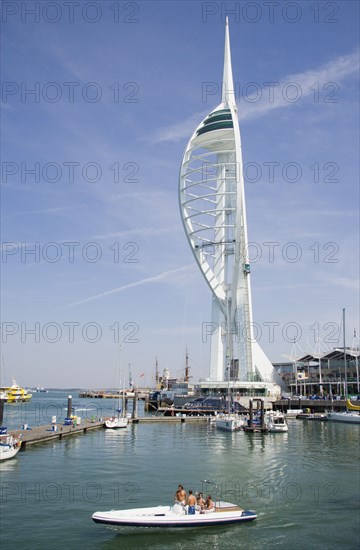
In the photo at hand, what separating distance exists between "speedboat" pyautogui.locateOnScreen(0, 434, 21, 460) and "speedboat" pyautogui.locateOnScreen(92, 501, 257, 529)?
18573 mm

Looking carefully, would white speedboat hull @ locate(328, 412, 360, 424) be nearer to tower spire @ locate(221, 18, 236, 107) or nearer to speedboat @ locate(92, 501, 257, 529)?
speedboat @ locate(92, 501, 257, 529)

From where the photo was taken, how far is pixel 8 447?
38.5m

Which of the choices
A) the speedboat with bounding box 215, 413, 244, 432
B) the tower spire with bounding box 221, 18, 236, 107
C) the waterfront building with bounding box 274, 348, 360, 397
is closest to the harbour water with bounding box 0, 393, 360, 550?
the speedboat with bounding box 215, 413, 244, 432

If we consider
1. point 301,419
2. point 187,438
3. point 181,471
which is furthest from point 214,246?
point 181,471

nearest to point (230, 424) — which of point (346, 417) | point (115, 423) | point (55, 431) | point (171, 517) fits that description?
point (115, 423)

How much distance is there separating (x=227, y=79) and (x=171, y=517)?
105090mm

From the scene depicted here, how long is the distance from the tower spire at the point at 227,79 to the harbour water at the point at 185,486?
76815 millimetres

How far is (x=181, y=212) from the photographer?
3954 inches

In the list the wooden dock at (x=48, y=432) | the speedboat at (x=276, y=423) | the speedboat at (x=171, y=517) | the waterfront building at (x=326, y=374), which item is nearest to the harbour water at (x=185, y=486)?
the speedboat at (x=171, y=517)

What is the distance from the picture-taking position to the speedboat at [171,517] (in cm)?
2169

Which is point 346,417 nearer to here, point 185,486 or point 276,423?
point 276,423

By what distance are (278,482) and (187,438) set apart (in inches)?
971

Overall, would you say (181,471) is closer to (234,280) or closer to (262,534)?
(262,534)

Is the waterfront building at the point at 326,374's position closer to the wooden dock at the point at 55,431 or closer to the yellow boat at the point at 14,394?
the wooden dock at the point at 55,431
